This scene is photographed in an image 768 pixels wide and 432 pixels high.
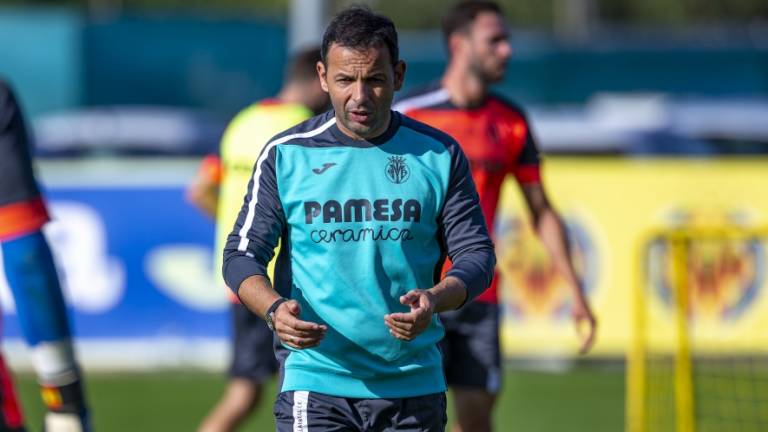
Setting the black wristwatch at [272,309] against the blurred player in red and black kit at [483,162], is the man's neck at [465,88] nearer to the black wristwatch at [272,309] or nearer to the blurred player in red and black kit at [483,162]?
the blurred player in red and black kit at [483,162]

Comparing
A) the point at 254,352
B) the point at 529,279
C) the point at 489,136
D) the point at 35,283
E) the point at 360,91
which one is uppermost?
the point at 360,91

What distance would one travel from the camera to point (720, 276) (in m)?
12.5

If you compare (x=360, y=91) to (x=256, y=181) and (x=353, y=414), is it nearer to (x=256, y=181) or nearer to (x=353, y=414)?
(x=256, y=181)

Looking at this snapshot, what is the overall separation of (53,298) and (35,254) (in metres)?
0.13

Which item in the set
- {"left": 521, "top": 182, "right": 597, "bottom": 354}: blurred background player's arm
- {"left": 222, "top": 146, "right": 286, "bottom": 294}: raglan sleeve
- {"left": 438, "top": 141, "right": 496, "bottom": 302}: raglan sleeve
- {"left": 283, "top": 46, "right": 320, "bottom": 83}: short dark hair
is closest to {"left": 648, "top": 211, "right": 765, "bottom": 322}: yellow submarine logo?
{"left": 283, "top": 46, "right": 320, "bottom": 83}: short dark hair

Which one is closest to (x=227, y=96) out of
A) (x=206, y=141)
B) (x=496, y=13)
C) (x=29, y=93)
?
(x=29, y=93)

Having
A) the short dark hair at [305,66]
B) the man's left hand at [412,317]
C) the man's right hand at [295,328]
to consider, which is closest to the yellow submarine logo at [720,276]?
the short dark hair at [305,66]

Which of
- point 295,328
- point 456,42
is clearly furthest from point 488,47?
point 295,328

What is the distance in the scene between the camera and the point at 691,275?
39.4 feet

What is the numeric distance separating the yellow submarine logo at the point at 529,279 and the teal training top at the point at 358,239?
27.1 ft

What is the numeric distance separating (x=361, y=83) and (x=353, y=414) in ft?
3.37

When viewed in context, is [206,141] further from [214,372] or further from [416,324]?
[416,324]

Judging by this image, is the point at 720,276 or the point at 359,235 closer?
the point at 359,235

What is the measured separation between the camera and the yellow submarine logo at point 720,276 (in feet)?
39.3
